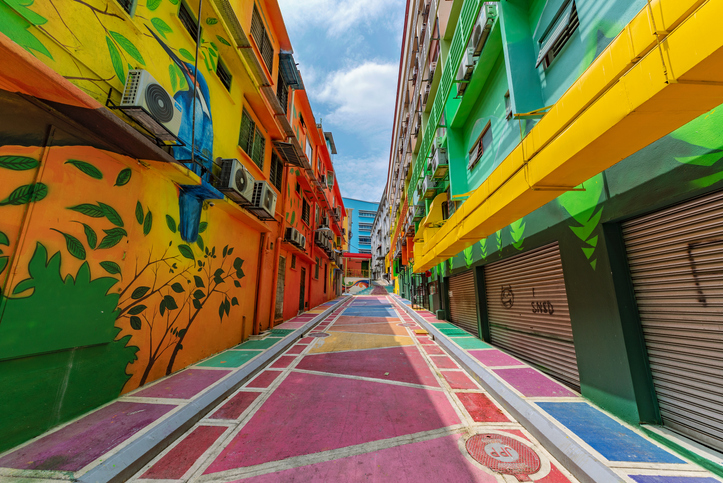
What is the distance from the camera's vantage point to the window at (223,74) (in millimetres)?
6414

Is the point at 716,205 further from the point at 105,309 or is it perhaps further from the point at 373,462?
the point at 105,309

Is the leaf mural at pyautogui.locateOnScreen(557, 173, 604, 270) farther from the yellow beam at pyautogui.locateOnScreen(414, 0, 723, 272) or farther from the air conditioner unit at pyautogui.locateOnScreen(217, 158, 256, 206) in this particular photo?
the air conditioner unit at pyautogui.locateOnScreen(217, 158, 256, 206)

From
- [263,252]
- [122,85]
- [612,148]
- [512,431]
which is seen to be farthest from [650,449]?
[263,252]

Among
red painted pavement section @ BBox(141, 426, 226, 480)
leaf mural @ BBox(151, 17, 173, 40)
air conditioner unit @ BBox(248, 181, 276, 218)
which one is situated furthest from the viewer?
air conditioner unit @ BBox(248, 181, 276, 218)

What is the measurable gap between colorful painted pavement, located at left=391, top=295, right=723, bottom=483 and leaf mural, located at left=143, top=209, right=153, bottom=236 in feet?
20.0

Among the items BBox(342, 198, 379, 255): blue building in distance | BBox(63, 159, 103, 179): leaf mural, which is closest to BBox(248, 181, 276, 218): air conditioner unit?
BBox(63, 159, 103, 179): leaf mural

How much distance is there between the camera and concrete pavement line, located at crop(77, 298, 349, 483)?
232 cm

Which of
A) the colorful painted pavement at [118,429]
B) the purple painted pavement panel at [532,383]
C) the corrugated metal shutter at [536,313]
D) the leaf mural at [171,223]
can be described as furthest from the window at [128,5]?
the purple painted pavement panel at [532,383]

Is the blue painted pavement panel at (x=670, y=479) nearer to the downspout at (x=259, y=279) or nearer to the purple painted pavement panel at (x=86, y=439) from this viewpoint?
the purple painted pavement panel at (x=86, y=439)

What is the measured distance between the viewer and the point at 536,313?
552cm

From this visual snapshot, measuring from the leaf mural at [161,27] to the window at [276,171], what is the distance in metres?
5.36

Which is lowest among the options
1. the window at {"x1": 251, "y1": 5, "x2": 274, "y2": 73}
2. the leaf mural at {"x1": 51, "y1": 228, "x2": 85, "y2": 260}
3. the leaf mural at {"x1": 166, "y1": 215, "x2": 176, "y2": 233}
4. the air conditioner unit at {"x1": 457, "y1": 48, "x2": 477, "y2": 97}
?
the leaf mural at {"x1": 51, "y1": 228, "x2": 85, "y2": 260}

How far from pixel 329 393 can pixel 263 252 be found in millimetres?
5623

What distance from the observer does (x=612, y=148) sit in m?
2.64
